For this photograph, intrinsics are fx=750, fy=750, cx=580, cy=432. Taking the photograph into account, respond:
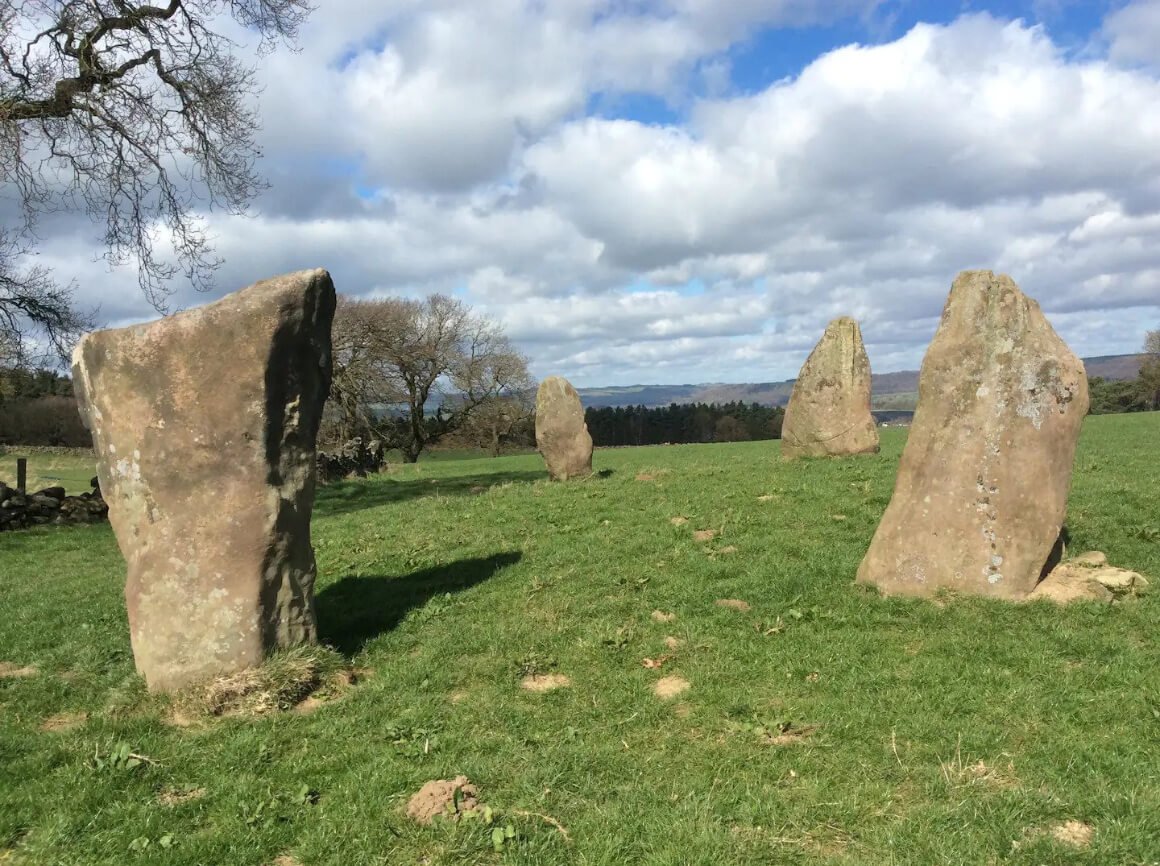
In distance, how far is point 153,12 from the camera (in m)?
17.7

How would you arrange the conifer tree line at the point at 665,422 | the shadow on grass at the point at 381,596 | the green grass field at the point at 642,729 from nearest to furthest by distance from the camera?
1. the green grass field at the point at 642,729
2. the shadow on grass at the point at 381,596
3. the conifer tree line at the point at 665,422

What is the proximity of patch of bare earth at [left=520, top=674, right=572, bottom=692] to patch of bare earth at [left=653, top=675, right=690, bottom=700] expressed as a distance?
0.83m

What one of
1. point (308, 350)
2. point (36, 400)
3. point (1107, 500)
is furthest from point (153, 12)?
point (36, 400)

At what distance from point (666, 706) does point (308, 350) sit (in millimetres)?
4692

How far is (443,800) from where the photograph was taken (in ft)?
16.5

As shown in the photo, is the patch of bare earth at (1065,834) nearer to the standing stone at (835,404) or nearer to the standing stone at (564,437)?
the standing stone at (835,404)

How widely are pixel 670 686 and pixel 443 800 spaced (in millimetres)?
2473

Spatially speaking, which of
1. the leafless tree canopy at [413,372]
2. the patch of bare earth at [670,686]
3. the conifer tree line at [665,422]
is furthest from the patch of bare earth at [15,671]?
the conifer tree line at [665,422]

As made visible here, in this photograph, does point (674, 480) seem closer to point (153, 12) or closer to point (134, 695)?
point (134, 695)

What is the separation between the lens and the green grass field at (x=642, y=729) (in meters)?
4.62

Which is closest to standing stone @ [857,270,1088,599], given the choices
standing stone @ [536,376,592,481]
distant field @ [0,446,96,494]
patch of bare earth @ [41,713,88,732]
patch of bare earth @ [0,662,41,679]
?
patch of bare earth @ [41,713,88,732]

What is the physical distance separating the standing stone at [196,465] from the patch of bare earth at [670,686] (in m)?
3.66

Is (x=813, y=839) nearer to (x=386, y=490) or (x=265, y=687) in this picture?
(x=265, y=687)

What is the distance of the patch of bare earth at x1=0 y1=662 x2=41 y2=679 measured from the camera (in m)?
7.71
